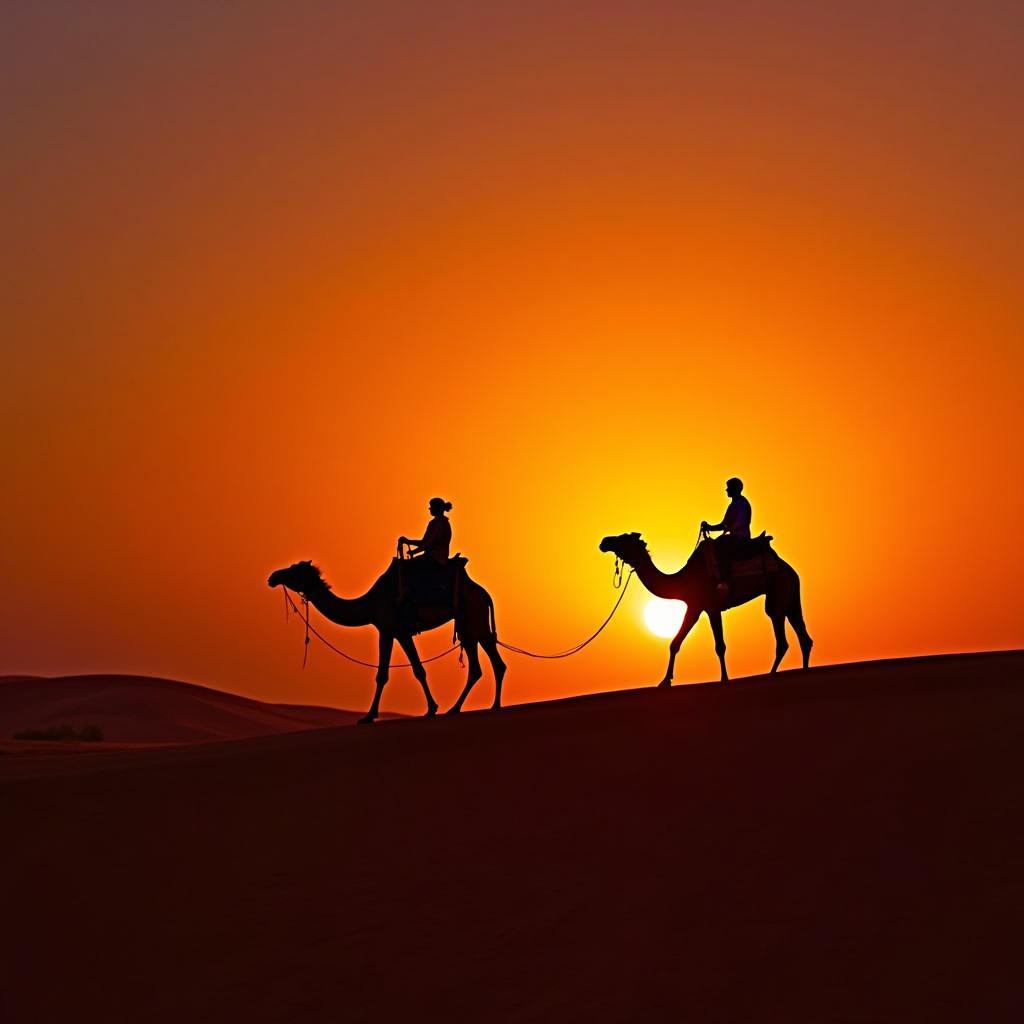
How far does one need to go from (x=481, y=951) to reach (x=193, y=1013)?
1.89 meters

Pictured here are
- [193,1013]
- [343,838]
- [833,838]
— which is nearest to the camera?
[193,1013]

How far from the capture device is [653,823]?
11883 millimetres

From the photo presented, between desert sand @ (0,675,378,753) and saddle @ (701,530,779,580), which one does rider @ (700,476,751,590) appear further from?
desert sand @ (0,675,378,753)

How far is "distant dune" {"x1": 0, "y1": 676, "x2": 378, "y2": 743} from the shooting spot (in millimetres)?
52156

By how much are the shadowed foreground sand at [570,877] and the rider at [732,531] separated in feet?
18.2

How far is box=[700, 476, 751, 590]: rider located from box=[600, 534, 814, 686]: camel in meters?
0.16

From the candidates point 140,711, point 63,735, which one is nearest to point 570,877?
point 63,735

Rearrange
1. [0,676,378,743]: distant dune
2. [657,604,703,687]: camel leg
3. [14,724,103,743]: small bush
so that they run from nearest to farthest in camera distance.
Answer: [657,604,703,687]: camel leg < [14,724,103,743]: small bush < [0,676,378,743]: distant dune

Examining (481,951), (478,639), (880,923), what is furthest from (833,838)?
(478,639)

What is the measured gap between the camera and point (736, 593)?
2216 cm

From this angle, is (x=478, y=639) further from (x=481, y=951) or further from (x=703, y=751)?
(x=481, y=951)

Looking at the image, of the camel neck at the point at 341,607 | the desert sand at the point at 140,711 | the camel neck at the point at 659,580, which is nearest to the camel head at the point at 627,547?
the camel neck at the point at 659,580

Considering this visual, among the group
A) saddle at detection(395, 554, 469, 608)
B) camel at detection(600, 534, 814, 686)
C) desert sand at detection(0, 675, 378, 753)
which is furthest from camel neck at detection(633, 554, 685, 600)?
Answer: desert sand at detection(0, 675, 378, 753)

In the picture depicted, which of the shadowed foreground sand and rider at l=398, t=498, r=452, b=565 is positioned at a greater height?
rider at l=398, t=498, r=452, b=565
